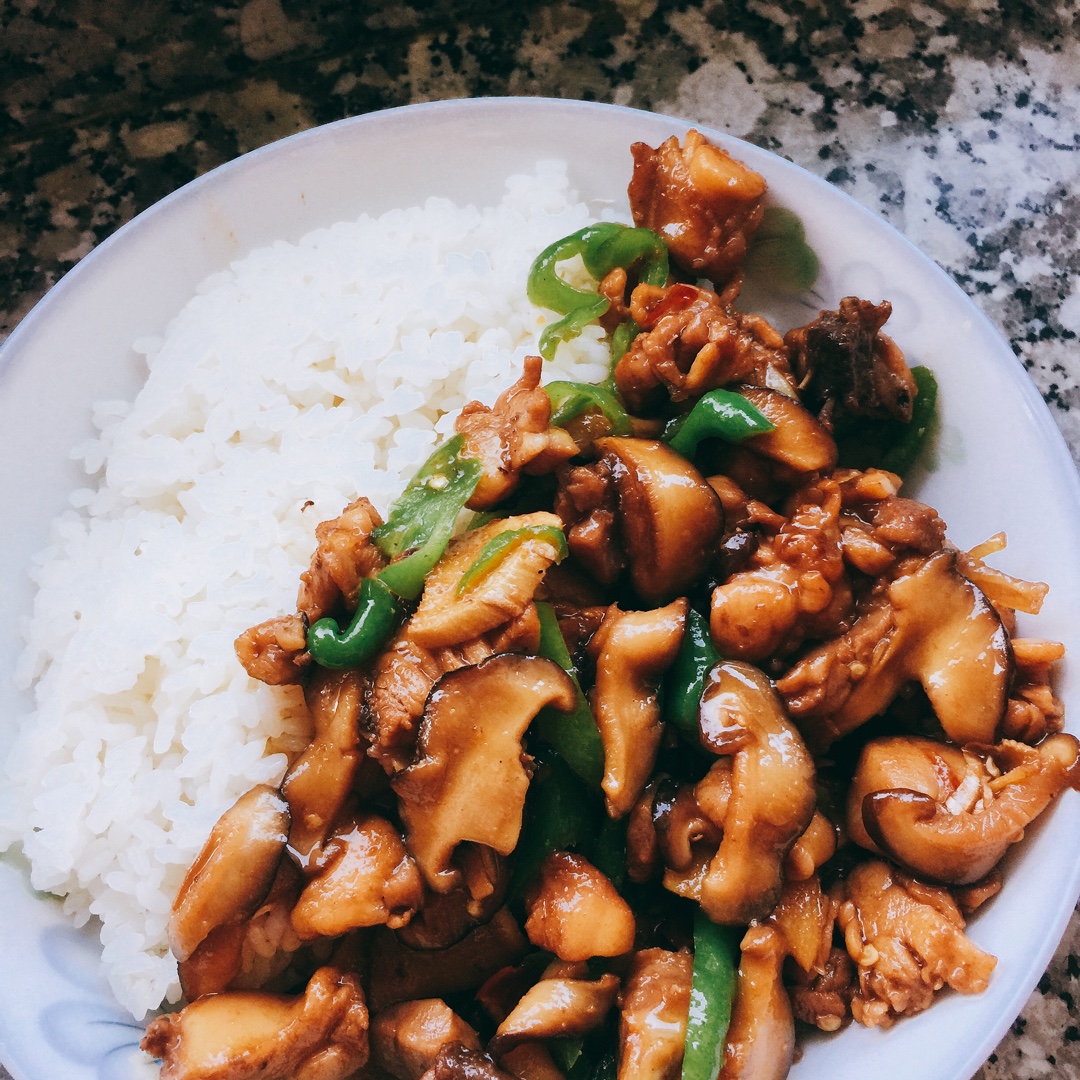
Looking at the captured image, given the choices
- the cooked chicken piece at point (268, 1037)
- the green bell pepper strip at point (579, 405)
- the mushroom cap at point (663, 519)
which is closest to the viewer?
the cooked chicken piece at point (268, 1037)

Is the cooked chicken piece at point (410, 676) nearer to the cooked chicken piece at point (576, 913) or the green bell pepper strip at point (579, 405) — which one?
the cooked chicken piece at point (576, 913)

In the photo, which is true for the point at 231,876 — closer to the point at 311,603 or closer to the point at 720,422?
the point at 311,603

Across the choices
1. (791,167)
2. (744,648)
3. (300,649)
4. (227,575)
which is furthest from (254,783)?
(791,167)

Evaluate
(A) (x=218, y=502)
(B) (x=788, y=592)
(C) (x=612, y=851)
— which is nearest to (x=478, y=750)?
(C) (x=612, y=851)

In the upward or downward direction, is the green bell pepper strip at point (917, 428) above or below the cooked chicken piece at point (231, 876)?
above

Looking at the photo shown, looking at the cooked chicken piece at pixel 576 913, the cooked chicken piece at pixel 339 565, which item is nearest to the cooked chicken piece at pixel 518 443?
the cooked chicken piece at pixel 339 565

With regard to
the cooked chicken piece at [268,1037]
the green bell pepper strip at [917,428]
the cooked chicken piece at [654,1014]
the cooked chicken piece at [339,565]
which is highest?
the green bell pepper strip at [917,428]

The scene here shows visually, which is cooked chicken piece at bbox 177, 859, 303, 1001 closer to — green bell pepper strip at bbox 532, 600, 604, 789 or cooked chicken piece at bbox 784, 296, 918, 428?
green bell pepper strip at bbox 532, 600, 604, 789
